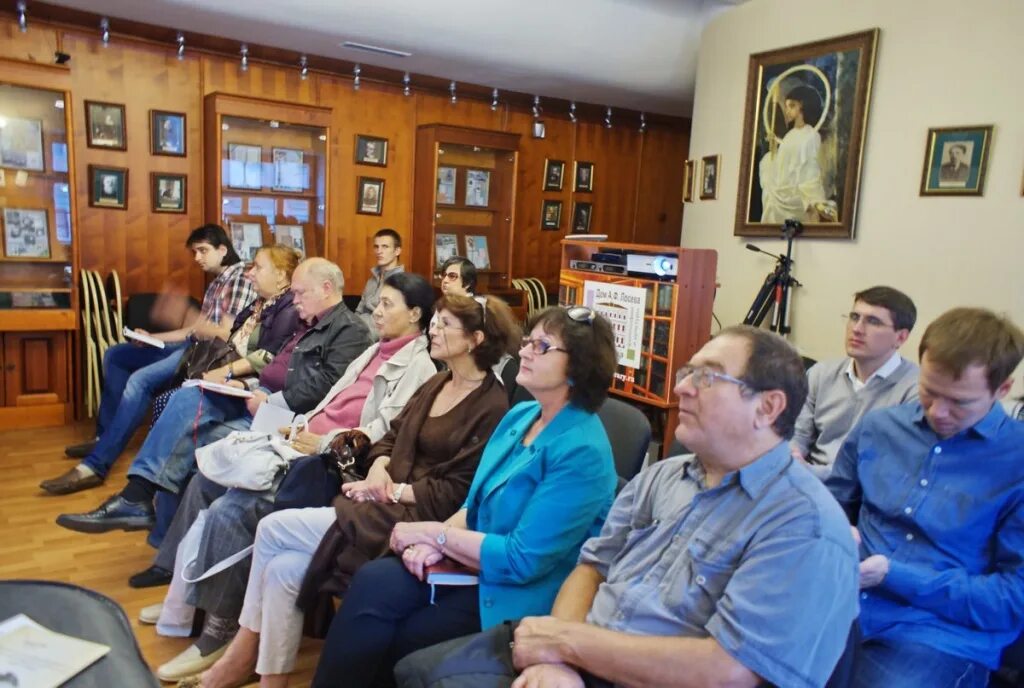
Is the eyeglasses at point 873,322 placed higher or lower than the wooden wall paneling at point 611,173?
lower

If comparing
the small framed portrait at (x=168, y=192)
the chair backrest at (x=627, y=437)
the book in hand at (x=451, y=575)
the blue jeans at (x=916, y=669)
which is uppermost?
the small framed portrait at (x=168, y=192)

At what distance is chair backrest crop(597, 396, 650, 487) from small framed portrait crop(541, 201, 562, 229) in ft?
16.4

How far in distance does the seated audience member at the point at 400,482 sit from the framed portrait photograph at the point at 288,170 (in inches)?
143

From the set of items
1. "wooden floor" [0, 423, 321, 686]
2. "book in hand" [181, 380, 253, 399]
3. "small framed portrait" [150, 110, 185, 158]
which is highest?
"small framed portrait" [150, 110, 185, 158]

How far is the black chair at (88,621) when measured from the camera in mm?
1266

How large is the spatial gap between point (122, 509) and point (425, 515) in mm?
1723

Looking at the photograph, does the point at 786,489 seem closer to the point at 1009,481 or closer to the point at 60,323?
the point at 1009,481

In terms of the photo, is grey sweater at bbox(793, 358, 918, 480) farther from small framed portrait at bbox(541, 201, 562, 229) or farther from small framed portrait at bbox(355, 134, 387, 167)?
small framed portrait at bbox(541, 201, 562, 229)

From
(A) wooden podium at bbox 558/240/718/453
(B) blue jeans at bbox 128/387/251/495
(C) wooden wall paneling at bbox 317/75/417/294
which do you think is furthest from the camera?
(C) wooden wall paneling at bbox 317/75/417/294

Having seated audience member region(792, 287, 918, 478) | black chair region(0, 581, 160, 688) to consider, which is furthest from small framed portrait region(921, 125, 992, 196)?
black chair region(0, 581, 160, 688)

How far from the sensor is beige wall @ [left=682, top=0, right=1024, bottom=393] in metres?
3.78

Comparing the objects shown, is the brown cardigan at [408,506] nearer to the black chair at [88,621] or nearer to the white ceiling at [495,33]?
the black chair at [88,621]

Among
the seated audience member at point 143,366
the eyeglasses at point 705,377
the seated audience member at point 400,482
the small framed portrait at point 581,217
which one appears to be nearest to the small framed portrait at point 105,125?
the seated audience member at point 143,366

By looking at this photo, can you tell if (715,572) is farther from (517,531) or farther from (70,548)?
(70,548)
